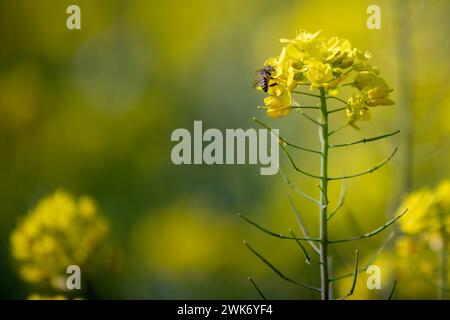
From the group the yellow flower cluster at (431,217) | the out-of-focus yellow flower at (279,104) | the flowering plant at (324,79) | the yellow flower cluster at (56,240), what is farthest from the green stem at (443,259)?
the yellow flower cluster at (56,240)

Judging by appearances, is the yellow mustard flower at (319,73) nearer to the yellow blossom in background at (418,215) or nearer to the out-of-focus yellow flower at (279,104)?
the out-of-focus yellow flower at (279,104)

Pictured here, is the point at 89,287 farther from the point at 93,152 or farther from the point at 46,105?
the point at 46,105

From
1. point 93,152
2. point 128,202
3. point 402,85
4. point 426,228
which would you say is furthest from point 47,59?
point 426,228

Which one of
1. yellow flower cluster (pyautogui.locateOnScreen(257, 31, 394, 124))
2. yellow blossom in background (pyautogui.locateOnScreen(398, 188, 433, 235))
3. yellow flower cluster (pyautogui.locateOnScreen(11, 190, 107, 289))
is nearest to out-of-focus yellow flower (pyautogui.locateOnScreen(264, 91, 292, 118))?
yellow flower cluster (pyautogui.locateOnScreen(257, 31, 394, 124))

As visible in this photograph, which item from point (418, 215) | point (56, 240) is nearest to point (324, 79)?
point (418, 215)

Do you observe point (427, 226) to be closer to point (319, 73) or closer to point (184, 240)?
point (319, 73)

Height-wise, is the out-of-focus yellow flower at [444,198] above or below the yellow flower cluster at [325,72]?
below

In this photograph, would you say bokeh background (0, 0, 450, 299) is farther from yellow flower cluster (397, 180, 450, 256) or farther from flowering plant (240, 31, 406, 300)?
flowering plant (240, 31, 406, 300)
